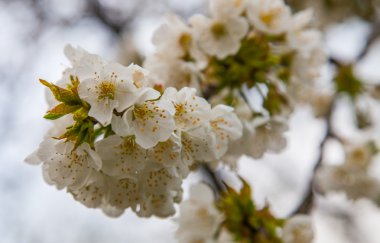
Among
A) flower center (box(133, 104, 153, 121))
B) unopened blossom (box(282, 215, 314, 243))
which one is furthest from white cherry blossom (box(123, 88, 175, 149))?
unopened blossom (box(282, 215, 314, 243))

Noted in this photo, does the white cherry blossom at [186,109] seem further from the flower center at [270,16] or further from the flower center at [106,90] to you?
the flower center at [270,16]

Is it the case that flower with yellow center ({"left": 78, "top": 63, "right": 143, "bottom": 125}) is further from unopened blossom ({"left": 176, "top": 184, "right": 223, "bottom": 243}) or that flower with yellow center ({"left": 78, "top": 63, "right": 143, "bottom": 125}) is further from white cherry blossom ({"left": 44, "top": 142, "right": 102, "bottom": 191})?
unopened blossom ({"left": 176, "top": 184, "right": 223, "bottom": 243})

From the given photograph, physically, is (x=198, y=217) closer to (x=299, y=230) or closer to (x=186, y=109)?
(x=299, y=230)

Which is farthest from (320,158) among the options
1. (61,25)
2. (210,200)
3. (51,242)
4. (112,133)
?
(51,242)

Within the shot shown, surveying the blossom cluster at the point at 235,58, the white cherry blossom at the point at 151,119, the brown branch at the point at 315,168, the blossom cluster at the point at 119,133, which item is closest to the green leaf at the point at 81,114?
the blossom cluster at the point at 119,133

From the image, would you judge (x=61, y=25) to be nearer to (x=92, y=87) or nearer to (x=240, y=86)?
(x=240, y=86)

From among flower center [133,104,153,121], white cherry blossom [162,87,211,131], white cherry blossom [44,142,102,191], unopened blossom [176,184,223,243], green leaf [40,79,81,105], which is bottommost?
unopened blossom [176,184,223,243]
